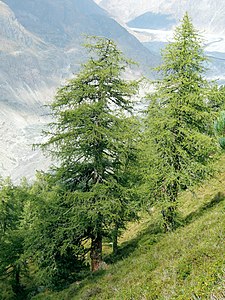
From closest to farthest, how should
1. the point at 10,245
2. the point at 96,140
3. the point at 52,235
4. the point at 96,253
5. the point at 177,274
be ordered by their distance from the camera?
the point at 177,274 → the point at 52,235 → the point at 96,140 → the point at 96,253 → the point at 10,245

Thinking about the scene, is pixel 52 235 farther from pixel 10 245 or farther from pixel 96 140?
pixel 10 245

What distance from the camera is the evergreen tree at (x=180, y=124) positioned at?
16.2 meters

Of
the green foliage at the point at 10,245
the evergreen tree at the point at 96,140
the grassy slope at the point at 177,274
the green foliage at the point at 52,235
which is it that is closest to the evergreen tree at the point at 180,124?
the evergreen tree at the point at 96,140

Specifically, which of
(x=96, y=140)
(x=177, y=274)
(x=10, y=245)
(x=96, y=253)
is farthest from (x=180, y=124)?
(x=10, y=245)

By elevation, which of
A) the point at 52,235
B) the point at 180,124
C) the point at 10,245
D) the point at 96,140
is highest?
the point at 96,140

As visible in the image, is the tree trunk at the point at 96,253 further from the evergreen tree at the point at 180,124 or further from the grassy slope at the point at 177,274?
the evergreen tree at the point at 180,124

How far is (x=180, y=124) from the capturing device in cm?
1656

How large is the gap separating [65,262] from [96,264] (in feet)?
5.34

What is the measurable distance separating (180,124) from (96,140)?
4.44 m

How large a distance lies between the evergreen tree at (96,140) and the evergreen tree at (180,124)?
1373 millimetres

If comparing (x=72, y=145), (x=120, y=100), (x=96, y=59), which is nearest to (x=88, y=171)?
(x=72, y=145)

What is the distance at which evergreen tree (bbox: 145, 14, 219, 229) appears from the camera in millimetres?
16156

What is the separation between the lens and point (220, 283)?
5988 millimetres

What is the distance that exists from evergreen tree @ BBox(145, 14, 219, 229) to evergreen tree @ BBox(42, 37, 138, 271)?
1.37 meters
